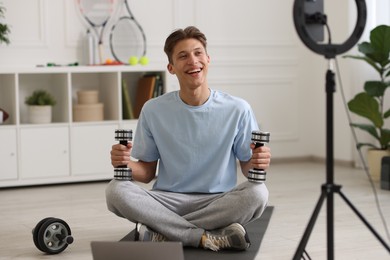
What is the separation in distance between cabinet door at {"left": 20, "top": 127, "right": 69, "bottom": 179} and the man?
6.63ft

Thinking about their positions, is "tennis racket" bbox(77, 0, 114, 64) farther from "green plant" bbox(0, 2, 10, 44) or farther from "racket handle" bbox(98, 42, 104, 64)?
"green plant" bbox(0, 2, 10, 44)

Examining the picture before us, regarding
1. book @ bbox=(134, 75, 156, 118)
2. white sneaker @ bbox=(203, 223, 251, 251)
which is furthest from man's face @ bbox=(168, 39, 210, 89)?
book @ bbox=(134, 75, 156, 118)

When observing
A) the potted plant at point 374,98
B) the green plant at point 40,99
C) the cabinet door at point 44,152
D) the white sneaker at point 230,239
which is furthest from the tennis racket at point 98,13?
the white sneaker at point 230,239

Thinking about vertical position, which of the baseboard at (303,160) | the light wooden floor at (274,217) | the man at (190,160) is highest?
the man at (190,160)

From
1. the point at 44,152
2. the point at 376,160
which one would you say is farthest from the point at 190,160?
the point at 376,160

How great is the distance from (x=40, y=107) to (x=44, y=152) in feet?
1.01

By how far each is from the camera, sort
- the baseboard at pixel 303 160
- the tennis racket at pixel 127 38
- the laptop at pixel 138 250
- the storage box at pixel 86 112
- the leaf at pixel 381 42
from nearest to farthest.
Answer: the laptop at pixel 138 250 → the leaf at pixel 381 42 → the storage box at pixel 86 112 → the tennis racket at pixel 127 38 → the baseboard at pixel 303 160

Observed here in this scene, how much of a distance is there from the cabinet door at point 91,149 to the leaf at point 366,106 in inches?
66.4

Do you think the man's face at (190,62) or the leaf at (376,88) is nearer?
the man's face at (190,62)

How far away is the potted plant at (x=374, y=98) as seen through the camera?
503 cm

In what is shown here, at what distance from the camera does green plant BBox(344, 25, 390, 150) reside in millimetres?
5016

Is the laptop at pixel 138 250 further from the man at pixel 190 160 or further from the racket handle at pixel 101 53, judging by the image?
the racket handle at pixel 101 53

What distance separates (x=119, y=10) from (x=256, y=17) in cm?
119

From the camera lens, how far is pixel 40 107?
517cm
